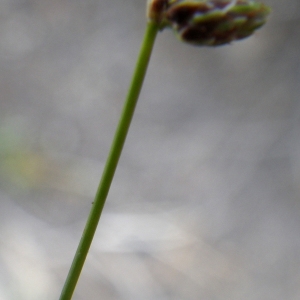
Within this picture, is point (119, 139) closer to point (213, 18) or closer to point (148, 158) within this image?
point (213, 18)

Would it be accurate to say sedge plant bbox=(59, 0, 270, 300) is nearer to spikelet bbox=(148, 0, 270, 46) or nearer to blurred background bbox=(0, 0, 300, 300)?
spikelet bbox=(148, 0, 270, 46)

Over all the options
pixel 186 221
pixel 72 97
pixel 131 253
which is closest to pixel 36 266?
pixel 131 253

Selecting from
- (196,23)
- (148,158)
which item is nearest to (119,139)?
(196,23)

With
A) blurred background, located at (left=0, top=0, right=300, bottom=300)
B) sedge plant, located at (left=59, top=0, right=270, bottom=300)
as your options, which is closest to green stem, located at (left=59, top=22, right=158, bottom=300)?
sedge plant, located at (left=59, top=0, right=270, bottom=300)

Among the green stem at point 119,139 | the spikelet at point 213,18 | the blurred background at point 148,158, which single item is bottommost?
the green stem at point 119,139

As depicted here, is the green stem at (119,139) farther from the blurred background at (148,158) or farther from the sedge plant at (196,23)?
the blurred background at (148,158)

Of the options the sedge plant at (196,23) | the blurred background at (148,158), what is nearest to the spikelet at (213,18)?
the sedge plant at (196,23)

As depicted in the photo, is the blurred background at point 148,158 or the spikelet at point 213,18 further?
the blurred background at point 148,158

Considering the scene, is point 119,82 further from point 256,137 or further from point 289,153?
point 289,153
